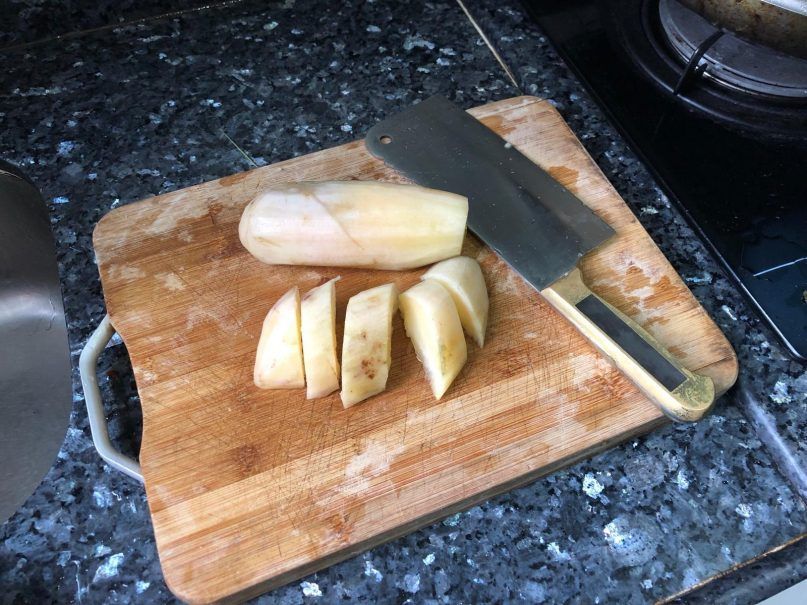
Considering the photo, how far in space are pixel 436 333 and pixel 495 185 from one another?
0.99ft

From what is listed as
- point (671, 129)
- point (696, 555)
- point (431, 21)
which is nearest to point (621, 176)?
point (671, 129)

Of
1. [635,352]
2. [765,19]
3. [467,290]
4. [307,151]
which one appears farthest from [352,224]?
[765,19]

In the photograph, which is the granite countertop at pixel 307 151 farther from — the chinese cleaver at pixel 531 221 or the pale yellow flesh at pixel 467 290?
the pale yellow flesh at pixel 467 290

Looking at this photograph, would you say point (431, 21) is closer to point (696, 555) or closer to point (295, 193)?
point (295, 193)

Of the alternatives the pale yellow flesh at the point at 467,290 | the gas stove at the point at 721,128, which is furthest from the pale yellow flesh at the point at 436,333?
the gas stove at the point at 721,128

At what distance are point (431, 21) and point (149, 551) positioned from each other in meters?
1.12

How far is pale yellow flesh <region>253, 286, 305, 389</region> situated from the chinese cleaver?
0.31 metres

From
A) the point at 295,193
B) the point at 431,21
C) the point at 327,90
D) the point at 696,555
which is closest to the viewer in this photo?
the point at 696,555

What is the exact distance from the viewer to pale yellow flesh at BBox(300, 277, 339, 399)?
92cm

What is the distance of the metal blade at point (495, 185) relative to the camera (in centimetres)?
104

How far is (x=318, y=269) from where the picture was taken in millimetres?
1059

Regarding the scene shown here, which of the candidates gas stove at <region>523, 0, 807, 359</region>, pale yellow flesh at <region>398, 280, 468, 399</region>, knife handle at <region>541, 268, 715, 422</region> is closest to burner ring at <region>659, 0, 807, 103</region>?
gas stove at <region>523, 0, 807, 359</region>

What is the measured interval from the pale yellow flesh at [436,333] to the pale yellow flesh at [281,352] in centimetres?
16

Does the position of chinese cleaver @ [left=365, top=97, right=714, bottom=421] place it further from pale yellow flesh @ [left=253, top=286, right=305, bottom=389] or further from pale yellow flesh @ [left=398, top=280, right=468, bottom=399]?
pale yellow flesh @ [left=253, top=286, right=305, bottom=389]
